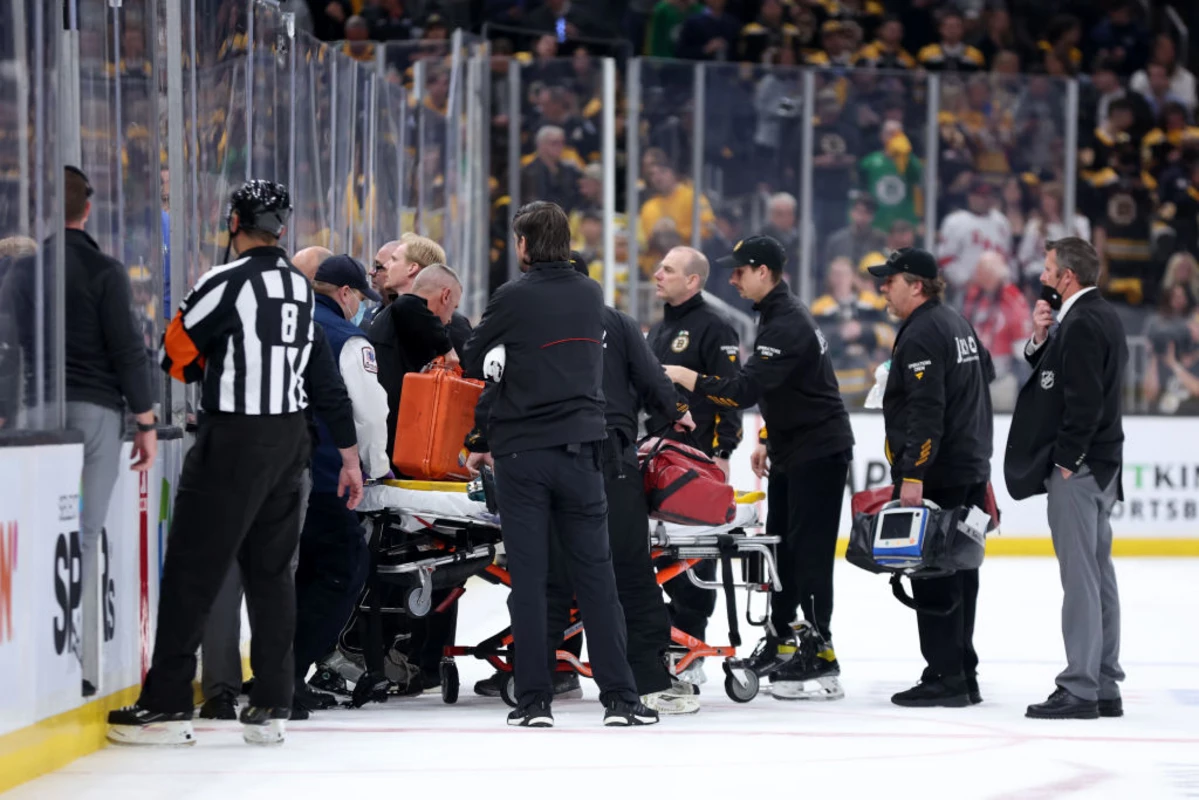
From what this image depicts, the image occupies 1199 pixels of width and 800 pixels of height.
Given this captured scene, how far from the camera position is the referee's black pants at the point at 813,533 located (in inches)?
278

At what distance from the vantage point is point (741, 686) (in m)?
6.88

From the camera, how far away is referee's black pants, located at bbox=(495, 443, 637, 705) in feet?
19.3

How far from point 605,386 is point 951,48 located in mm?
10447

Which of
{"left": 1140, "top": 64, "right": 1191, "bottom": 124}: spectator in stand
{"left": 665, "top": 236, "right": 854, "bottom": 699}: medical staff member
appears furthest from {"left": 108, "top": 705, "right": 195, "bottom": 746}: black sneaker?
{"left": 1140, "top": 64, "right": 1191, "bottom": 124}: spectator in stand

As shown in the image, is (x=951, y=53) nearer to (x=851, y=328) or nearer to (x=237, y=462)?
(x=851, y=328)

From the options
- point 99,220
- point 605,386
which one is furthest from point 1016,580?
point 99,220

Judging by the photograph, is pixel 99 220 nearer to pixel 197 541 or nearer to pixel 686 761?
pixel 197 541

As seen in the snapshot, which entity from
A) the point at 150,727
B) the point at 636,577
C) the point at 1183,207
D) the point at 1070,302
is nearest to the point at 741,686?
the point at 636,577

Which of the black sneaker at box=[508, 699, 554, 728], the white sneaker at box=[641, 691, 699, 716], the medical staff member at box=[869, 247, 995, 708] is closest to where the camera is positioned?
the black sneaker at box=[508, 699, 554, 728]

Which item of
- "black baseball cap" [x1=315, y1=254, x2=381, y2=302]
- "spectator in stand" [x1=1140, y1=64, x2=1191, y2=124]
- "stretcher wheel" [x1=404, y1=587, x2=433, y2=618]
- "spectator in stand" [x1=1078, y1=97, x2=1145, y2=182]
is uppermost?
"spectator in stand" [x1=1140, y1=64, x2=1191, y2=124]

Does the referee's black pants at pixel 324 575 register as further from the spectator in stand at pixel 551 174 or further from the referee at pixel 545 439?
the spectator in stand at pixel 551 174

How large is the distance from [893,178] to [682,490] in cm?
733

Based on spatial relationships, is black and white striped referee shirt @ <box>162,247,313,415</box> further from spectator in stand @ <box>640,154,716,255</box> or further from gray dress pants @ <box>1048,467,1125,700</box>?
spectator in stand @ <box>640,154,716,255</box>

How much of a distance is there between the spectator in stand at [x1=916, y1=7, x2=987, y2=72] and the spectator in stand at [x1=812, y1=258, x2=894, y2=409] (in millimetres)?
3366
